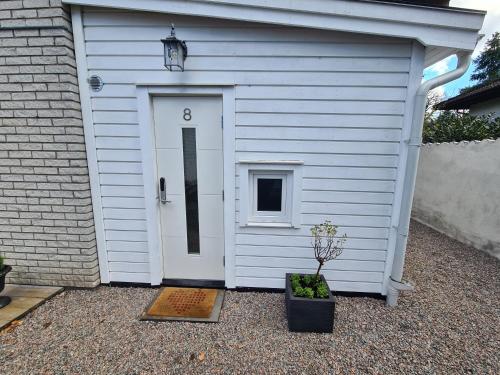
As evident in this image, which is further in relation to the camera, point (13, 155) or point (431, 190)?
point (431, 190)

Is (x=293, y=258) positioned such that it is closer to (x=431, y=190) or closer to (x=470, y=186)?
(x=470, y=186)

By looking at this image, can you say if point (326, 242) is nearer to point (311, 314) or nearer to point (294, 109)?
point (311, 314)

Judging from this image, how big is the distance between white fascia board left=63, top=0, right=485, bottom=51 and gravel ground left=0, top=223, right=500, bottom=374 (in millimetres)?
2565

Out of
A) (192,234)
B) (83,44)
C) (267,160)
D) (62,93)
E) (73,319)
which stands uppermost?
(83,44)

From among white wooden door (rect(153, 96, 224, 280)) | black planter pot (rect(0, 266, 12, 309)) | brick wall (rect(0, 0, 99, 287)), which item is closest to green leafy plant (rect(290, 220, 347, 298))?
white wooden door (rect(153, 96, 224, 280))

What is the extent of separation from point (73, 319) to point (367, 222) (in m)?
3.10

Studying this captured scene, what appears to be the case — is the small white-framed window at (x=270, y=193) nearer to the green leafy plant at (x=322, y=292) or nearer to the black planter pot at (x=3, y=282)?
the green leafy plant at (x=322, y=292)

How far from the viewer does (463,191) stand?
4.38 metres

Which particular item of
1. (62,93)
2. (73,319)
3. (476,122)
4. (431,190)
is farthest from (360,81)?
(476,122)

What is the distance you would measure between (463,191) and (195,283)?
15.4 feet

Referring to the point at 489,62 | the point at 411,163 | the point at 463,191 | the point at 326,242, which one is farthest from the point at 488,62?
the point at 326,242

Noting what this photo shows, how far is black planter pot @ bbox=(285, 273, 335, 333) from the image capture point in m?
2.27

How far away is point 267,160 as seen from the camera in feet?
8.64

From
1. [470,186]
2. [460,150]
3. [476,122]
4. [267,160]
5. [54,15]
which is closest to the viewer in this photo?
[54,15]
